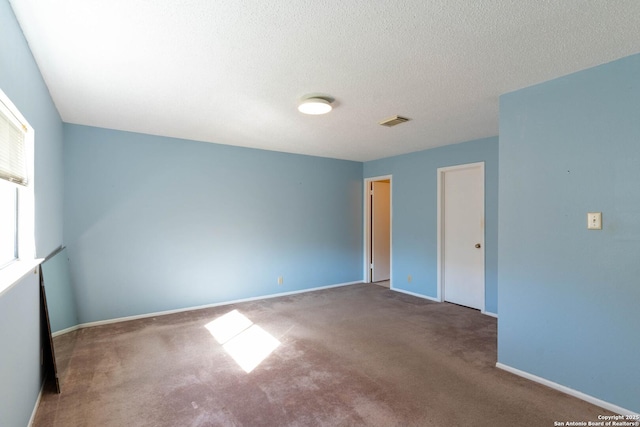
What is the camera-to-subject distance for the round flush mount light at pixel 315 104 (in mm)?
2725

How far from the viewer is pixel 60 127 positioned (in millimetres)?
3344

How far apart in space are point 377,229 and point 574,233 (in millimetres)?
3946

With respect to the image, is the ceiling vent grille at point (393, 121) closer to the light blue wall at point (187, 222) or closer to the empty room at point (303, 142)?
the empty room at point (303, 142)

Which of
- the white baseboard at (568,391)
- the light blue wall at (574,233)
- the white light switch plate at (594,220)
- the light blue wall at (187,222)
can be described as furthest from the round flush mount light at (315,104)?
the white baseboard at (568,391)

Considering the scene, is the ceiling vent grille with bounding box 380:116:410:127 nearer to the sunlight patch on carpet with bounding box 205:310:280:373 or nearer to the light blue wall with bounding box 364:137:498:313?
the light blue wall with bounding box 364:137:498:313

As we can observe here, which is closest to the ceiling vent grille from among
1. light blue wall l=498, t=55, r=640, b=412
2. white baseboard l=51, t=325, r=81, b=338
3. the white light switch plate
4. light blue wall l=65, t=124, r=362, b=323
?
light blue wall l=498, t=55, r=640, b=412

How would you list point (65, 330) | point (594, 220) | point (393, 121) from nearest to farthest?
point (594, 220)
point (65, 330)
point (393, 121)

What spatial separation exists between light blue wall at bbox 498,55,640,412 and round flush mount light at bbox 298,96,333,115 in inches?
62.3

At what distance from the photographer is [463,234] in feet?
14.9

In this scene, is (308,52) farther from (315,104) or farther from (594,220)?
(594,220)

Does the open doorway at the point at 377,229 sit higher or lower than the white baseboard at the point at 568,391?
higher

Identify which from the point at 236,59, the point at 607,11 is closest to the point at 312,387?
the point at 236,59

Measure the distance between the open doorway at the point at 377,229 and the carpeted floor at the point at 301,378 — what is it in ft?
7.09

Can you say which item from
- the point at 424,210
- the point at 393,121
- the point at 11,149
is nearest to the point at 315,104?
the point at 393,121
